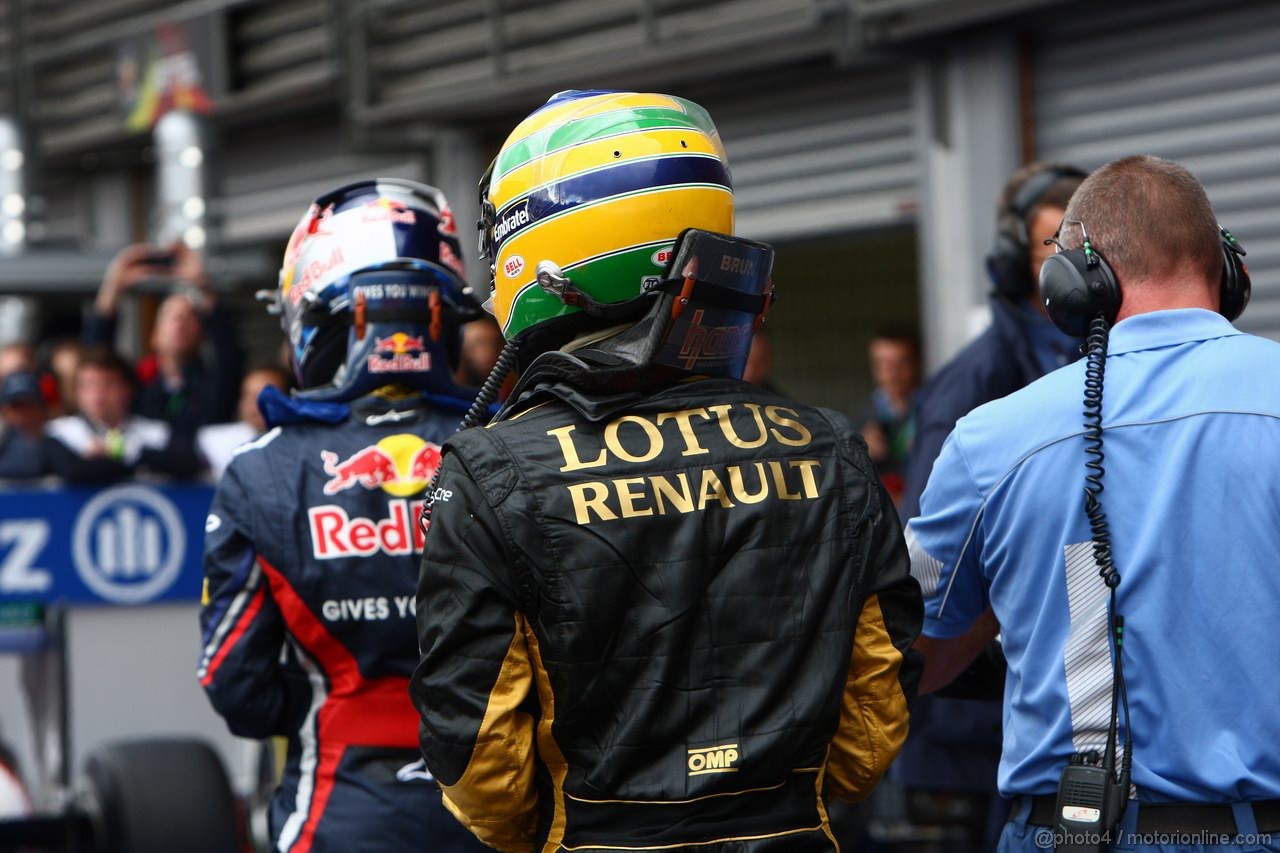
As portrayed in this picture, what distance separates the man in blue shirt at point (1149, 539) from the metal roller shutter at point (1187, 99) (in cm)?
472

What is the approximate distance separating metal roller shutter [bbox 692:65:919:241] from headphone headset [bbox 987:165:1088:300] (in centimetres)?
409

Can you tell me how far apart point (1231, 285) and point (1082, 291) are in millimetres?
313

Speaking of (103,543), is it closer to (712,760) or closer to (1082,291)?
(712,760)

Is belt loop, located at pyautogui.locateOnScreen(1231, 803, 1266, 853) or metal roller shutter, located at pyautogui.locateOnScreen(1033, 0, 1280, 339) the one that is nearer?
belt loop, located at pyautogui.locateOnScreen(1231, 803, 1266, 853)

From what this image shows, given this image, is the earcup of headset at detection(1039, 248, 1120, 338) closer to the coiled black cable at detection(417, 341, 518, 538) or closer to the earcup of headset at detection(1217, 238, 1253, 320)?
the earcup of headset at detection(1217, 238, 1253, 320)

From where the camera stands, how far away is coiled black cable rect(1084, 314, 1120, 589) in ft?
8.12

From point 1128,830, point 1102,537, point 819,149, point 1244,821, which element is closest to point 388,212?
point 1102,537

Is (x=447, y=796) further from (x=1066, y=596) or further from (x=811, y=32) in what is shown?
(x=811, y=32)

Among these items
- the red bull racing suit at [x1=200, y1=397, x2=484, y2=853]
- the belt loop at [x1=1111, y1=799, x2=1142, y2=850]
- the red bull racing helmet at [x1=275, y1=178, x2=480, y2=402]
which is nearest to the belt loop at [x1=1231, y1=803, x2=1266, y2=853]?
the belt loop at [x1=1111, y1=799, x2=1142, y2=850]

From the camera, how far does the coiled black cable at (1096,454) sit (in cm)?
247

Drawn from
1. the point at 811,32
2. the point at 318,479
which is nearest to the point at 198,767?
the point at 318,479

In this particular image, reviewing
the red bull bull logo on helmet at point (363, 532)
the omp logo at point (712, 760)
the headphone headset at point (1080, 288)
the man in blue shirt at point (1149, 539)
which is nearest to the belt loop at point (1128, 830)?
the man in blue shirt at point (1149, 539)

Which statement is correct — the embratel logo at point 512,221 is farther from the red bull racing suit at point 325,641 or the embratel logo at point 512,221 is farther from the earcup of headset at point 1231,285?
the earcup of headset at point 1231,285

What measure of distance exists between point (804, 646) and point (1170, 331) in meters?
0.73
